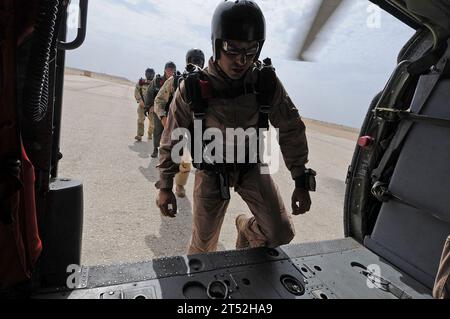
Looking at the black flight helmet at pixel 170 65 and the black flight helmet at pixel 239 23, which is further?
the black flight helmet at pixel 170 65

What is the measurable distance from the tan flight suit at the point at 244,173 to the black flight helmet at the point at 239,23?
0.27 metres

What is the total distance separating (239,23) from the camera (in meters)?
2.00

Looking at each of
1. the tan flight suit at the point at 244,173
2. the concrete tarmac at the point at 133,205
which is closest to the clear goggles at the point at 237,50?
the tan flight suit at the point at 244,173

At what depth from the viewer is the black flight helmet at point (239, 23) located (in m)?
2.00

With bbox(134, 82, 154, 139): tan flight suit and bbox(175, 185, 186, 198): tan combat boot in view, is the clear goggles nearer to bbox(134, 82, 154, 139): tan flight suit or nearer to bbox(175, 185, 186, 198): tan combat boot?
bbox(175, 185, 186, 198): tan combat boot

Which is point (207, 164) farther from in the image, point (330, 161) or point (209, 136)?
point (330, 161)

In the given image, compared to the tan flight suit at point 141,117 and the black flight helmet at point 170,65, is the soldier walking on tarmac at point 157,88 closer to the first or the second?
the black flight helmet at point 170,65

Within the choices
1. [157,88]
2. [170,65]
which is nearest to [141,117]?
[157,88]

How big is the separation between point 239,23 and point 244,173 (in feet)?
3.71

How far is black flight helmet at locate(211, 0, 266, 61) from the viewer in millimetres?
2004

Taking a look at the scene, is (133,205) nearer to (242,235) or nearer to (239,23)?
(242,235)

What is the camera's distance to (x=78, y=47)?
1450mm

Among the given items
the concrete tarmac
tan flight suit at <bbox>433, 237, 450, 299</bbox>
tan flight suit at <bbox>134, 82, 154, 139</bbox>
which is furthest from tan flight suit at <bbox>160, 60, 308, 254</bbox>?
tan flight suit at <bbox>134, 82, 154, 139</bbox>

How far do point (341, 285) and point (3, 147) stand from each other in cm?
187
